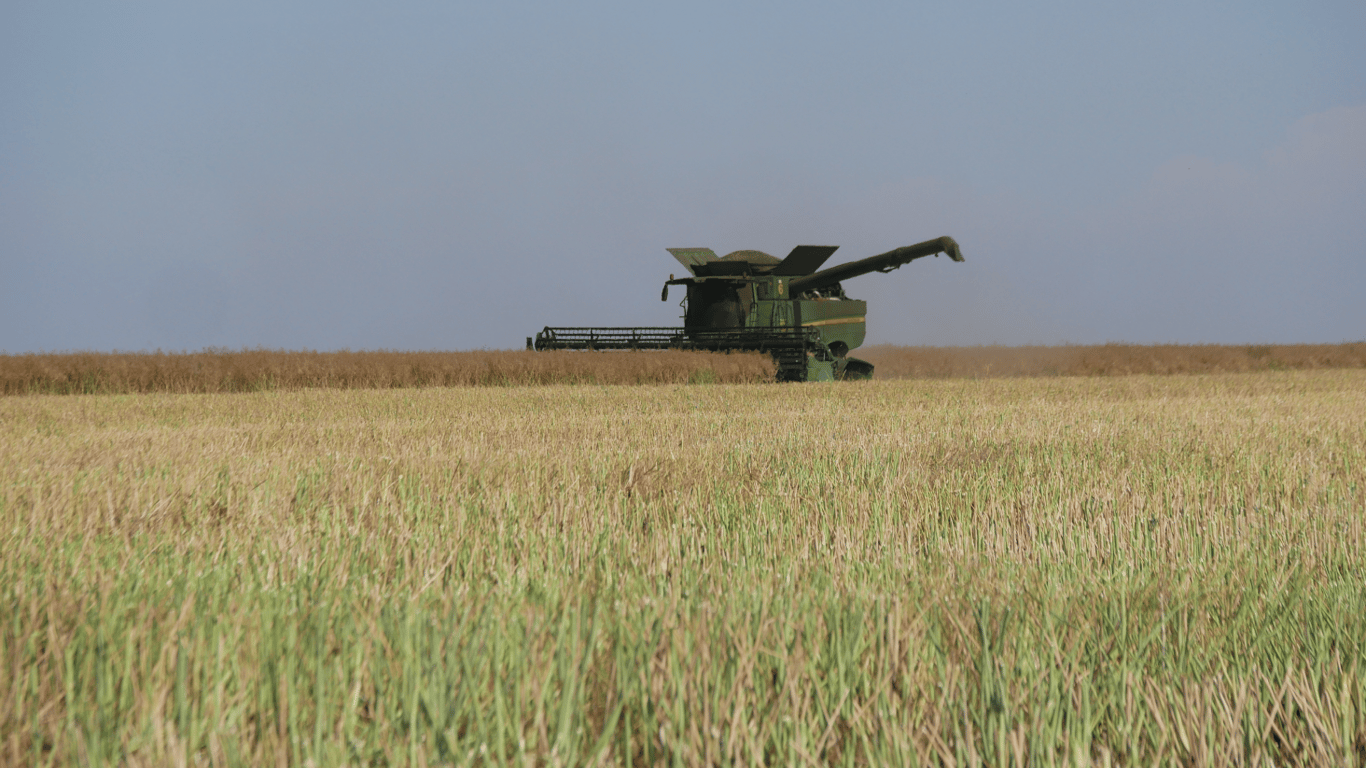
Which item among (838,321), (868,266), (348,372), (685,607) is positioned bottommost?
(685,607)

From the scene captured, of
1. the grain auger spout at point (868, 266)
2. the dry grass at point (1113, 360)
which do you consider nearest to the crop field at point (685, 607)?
the grain auger spout at point (868, 266)

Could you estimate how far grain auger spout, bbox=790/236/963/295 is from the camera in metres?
20.3

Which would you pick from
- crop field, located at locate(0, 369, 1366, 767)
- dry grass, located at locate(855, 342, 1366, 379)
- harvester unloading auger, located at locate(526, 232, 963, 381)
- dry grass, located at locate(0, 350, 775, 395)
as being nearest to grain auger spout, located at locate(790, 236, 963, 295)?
harvester unloading auger, located at locate(526, 232, 963, 381)

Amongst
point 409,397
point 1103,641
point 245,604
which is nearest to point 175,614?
point 245,604

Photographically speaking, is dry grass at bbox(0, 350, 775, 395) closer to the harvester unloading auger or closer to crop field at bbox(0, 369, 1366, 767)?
the harvester unloading auger

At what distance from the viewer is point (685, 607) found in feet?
7.05

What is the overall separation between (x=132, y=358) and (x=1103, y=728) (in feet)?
68.3

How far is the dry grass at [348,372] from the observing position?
18000 mm

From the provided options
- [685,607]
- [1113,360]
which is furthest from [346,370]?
[1113,360]

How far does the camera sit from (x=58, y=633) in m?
2.21

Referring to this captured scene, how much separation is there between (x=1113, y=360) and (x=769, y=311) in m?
14.7

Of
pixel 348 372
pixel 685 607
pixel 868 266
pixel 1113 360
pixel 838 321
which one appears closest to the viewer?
pixel 685 607

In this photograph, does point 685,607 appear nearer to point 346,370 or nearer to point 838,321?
point 346,370

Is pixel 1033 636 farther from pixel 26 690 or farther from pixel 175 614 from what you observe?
pixel 26 690
